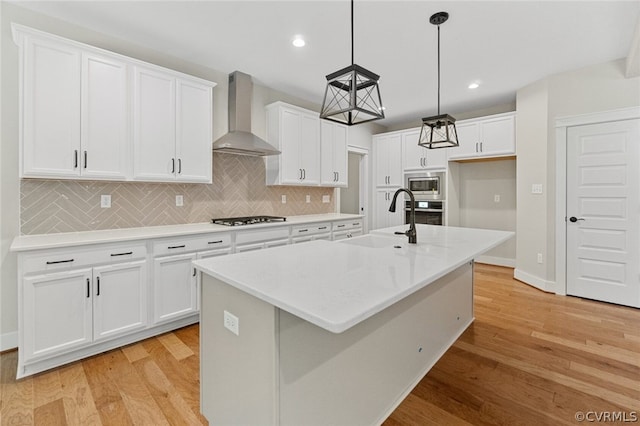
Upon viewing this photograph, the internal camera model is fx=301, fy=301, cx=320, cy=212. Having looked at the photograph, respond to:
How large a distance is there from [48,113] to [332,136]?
11.2 ft

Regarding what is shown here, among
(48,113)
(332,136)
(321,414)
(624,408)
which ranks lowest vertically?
(624,408)

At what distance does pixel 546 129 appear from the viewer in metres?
3.91

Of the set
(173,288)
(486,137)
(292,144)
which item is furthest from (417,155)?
(173,288)

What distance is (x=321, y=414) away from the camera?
52.3 inches

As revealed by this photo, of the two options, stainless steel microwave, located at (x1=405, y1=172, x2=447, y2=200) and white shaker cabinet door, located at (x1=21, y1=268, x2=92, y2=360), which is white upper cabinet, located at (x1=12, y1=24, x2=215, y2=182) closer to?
white shaker cabinet door, located at (x1=21, y1=268, x2=92, y2=360)

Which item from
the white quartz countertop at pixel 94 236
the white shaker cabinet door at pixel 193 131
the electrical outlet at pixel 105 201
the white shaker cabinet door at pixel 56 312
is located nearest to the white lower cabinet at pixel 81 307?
the white shaker cabinet door at pixel 56 312

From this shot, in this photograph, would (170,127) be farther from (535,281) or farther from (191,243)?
(535,281)

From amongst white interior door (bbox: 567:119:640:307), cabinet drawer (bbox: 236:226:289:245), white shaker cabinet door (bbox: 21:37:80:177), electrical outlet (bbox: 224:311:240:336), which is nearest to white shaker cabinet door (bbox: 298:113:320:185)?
cabinet drawer (bbox: 236:226:289:245)

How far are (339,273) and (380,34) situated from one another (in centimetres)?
252

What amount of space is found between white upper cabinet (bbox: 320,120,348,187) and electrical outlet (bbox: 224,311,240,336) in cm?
339

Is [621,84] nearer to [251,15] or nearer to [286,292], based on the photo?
Result: [251,15]

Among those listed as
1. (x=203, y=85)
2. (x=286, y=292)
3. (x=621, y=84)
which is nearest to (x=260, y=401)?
(x=286, y=292)

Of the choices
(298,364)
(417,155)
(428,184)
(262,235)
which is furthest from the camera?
(417,155)

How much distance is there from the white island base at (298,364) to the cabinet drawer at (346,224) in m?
2.44
